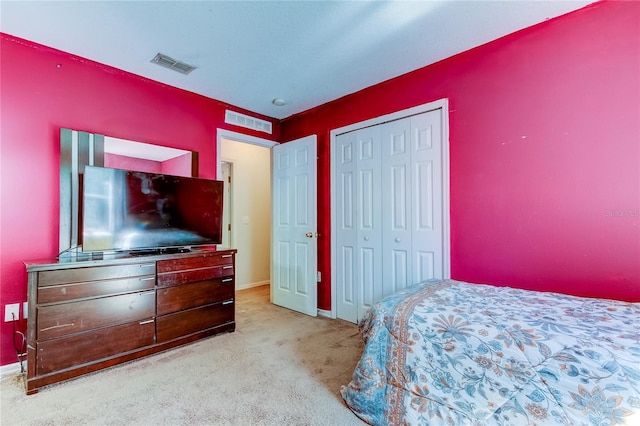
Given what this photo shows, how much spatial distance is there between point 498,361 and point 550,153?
60.0 inches

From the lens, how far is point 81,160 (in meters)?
2.33

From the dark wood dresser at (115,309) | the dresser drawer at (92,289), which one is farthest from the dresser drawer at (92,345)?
the dresser drawer at (92,289)

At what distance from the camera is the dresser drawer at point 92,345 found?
1.87 m

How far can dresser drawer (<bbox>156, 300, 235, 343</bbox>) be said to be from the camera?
2367 millimetres

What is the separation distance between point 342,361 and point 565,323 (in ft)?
4.88

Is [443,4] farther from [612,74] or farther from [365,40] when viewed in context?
[612,74]

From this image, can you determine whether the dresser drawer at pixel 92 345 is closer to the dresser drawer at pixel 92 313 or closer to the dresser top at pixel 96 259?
the dresser drawer at pixel 92 313

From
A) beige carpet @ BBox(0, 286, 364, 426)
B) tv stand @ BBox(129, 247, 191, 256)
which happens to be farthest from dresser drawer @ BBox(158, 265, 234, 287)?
beige carpet @ BBox(0, 286, 364, 426)

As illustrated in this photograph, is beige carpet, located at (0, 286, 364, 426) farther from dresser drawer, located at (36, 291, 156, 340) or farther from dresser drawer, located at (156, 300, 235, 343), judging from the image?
dresser drawer, located at (36, 291, 156, 340)

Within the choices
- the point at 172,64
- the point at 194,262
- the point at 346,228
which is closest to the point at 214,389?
the point at 194,262

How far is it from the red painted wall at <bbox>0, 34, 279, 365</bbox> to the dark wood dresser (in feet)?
1.31

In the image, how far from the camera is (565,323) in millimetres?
1279

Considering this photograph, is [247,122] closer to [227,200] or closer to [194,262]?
[227,200]

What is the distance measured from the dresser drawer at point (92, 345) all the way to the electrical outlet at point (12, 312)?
48 cm
